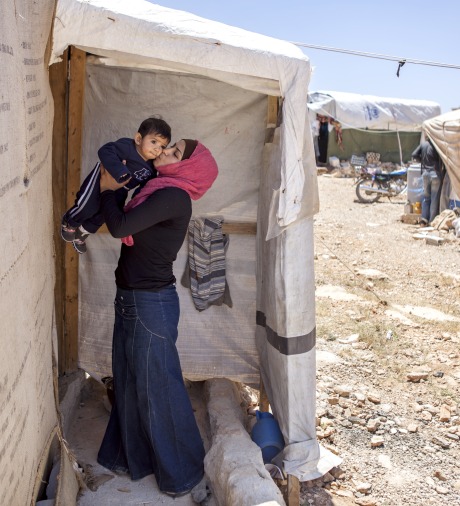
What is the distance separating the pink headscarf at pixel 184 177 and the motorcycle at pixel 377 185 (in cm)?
1311

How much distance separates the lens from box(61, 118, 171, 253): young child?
2.92 m

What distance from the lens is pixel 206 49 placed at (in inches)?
113

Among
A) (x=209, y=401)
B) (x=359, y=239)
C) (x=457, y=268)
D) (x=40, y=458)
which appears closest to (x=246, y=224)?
(x=209, y=401)

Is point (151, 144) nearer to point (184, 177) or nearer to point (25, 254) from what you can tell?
point (184, 177)

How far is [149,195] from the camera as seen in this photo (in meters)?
2.89

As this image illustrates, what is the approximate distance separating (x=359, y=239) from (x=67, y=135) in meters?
7.74

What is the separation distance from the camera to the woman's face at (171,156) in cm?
294

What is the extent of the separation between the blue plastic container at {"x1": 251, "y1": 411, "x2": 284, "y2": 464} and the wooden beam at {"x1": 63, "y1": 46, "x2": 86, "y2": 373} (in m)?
1.42

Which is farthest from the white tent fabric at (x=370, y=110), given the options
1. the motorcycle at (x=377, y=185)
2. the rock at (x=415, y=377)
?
the rock at (x=415, y=377)

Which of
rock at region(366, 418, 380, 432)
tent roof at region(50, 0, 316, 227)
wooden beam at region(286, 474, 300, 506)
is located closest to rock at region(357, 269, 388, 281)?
rock at region(366, 418, 380, 432)

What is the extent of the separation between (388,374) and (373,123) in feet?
61.5

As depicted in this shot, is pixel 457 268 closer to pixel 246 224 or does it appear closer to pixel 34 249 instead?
pixel 246 224

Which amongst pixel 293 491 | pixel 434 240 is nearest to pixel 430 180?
pixel 434 240

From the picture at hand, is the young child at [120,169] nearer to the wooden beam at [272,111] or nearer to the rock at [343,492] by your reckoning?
the wooden beam at [272,111]
